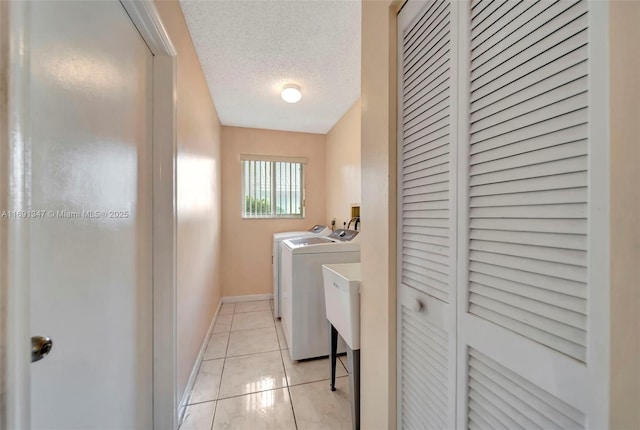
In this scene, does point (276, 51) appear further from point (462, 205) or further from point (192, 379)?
point (192, 379)

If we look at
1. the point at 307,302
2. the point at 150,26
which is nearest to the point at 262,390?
the point at 307,302

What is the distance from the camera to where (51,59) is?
613 millimetres

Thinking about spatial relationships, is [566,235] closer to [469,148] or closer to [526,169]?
[526,169]

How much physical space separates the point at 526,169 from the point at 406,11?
76 centimetres

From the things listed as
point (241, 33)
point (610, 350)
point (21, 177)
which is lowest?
point (610, 350)

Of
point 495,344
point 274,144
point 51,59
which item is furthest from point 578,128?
point 274,144

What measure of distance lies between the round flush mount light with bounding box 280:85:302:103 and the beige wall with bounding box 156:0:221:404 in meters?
0.72

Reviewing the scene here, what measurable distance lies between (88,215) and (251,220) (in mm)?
2646


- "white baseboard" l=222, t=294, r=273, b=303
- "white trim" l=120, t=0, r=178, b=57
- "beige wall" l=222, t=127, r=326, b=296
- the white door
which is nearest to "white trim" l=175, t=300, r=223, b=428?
the white door

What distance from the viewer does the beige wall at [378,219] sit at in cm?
92

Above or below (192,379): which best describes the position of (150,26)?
above

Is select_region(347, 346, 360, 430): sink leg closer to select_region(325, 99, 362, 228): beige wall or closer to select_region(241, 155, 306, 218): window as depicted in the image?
select_region(325, 99, 362, 228): beige wall

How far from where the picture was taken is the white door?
0.59 m

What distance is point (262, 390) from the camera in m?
1.63
